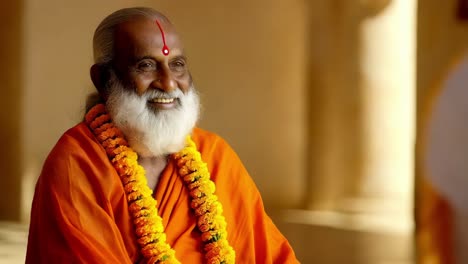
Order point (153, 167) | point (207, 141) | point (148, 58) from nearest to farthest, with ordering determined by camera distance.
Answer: point (148, 58)
point (153, 167)
point (207, 141)

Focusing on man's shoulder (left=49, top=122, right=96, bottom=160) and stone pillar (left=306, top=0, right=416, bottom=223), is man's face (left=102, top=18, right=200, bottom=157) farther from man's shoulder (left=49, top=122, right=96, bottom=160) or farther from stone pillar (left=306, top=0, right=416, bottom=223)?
stone pillar (left=306, top=0, right=416, bottom=223)

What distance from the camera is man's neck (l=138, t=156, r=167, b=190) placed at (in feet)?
8.61

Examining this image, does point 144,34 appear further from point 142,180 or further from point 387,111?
point 387,111

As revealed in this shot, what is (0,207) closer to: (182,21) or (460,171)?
(182,21)

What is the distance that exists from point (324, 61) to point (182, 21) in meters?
0.97

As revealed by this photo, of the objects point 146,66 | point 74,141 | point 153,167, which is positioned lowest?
point 153,167

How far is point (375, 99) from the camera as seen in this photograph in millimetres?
5109

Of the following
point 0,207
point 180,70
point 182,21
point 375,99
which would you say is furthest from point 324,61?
point 180,70

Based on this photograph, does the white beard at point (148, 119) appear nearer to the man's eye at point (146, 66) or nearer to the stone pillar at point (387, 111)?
the man's eye at point (146, 66)

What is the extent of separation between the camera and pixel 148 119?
258 cm

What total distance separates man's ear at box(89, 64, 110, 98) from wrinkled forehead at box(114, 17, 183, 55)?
0.10 meters

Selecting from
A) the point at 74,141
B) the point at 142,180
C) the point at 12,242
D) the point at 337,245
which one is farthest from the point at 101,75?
A: the point at 337,245

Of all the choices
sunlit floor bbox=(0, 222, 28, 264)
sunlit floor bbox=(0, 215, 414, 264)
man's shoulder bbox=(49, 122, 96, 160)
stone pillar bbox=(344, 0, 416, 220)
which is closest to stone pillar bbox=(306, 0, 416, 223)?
stone pillar bbox=(344, 0, 416, 220)

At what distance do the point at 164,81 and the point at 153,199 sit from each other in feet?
1.23
